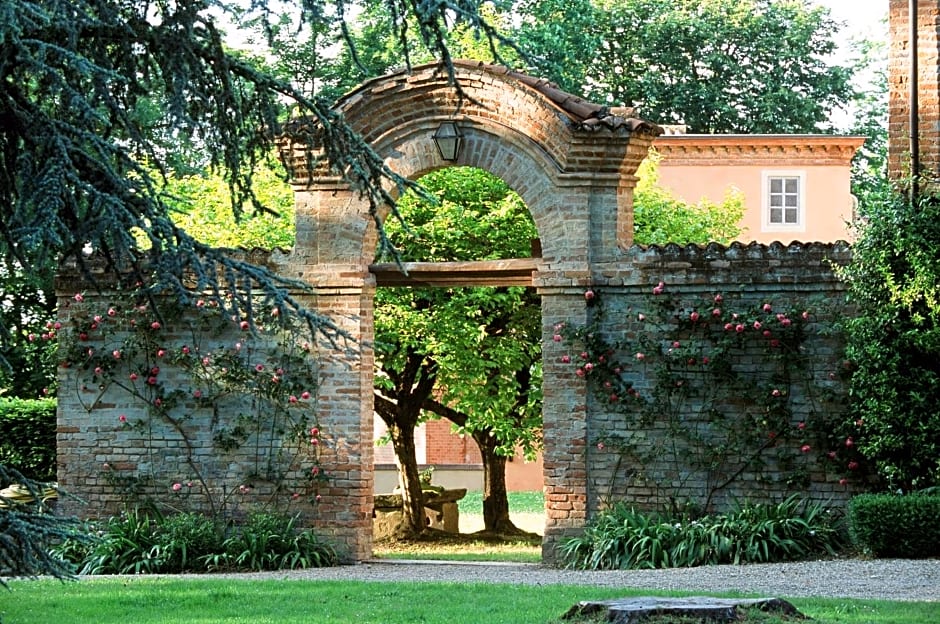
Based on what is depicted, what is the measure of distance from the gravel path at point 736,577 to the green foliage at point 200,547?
0.43m

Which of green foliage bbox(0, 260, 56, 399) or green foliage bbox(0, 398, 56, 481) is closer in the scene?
green foliage bbox(0, 398, 56, 481)

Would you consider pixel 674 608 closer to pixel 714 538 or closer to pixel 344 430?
pixel 714 538

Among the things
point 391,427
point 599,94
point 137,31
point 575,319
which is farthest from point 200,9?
point 599,94

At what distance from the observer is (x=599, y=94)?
35312 millimetres

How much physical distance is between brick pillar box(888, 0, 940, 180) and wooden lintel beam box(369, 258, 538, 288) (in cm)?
368

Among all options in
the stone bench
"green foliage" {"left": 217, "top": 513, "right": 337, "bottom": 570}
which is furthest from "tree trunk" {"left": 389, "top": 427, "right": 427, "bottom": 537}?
"green foliage" {"left": 217, "top": 513, "right": 337, "bottom": 570}

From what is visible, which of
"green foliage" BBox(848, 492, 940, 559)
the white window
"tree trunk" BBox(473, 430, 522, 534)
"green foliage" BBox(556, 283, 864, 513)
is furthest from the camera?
the white window

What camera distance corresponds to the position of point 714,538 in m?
13.2

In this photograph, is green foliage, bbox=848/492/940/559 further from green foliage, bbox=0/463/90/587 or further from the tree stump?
green foliage, bbox=0/463/90/587

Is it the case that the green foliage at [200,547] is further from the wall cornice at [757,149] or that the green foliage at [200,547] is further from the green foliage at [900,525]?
the wall cornice at [757,149]

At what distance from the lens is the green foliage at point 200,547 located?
46.3ft

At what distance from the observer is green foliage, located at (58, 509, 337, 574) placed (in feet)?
46.3

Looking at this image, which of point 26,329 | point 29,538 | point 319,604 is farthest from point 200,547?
point 26,329

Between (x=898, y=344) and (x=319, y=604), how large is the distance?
583 cm
